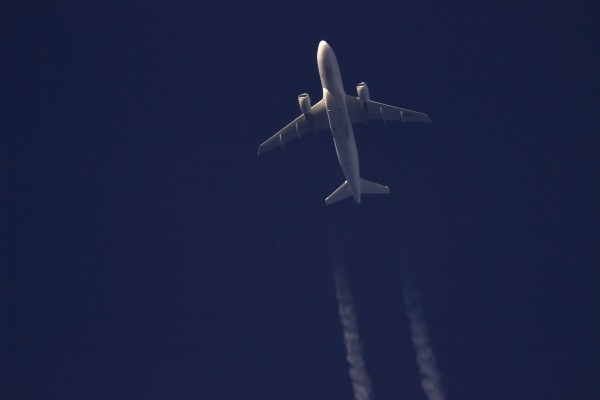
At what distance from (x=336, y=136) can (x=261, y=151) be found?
961 cm

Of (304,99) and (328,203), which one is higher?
(304,99)

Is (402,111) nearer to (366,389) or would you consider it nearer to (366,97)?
(366,97)

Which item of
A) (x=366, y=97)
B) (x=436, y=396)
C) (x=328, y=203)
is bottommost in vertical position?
(x=436, y=396)

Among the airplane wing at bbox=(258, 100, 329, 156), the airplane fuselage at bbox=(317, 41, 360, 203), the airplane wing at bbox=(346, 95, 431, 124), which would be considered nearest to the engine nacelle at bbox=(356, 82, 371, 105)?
the airplane wing at bbox=(346, 95, 431, 124)

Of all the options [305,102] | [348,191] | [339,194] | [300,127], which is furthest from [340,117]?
[339,194]

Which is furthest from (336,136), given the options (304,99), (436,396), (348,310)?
(436,396)

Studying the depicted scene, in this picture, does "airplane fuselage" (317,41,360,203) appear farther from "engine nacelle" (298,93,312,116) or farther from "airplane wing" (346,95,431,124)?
"airplane wing" (346,95,431,124)

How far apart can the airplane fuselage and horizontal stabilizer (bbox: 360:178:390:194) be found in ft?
14.7

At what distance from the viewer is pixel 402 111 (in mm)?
101812

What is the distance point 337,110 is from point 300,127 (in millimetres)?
6641

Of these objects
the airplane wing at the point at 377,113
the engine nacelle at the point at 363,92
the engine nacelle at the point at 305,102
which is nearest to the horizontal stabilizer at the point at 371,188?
the airplane wing at the point at 377,113

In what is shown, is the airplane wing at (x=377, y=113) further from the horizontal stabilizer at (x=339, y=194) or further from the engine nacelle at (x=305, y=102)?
the horizontal stabilizer at (x=339, y=194)

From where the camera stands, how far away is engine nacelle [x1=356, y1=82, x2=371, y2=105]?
99.2 metres

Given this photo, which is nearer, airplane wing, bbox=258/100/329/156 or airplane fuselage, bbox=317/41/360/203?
airplane fuselage, bbox=317/41/360/203
